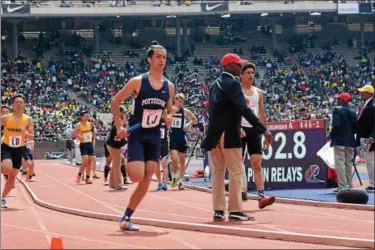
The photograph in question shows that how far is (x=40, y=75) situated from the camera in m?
55.0

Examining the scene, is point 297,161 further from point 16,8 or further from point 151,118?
point 16,8

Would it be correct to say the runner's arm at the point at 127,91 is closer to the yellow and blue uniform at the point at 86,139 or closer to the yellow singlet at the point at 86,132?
the yellow and blue uniform at the point at 86,139

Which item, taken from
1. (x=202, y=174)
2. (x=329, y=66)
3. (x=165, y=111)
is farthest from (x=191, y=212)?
(x=329, y=66)

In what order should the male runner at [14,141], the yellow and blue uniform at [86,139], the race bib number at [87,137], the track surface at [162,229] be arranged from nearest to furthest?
the track surface at [162,229] < the male runner at [14,141] < the yellow and blue uniform at [86,139] < the race bib number at [87,137]

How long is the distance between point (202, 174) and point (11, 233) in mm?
12031

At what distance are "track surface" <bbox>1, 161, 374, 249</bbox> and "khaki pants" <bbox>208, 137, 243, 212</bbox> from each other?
10.6 inches

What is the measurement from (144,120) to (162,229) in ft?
3.71

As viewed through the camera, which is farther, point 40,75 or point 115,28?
point 115,28

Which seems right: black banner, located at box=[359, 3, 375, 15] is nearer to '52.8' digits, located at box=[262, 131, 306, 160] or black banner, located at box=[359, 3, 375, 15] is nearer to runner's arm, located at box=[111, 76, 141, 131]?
'52.8' digits, located at box=[262, 131, 306, 160]

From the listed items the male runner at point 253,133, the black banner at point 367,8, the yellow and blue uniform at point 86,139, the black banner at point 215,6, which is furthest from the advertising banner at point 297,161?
the black banner at point 367,8

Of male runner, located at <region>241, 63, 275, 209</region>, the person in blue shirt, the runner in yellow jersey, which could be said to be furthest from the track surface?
the runner in yellow jersey

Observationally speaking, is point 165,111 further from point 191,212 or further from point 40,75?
point 40,75

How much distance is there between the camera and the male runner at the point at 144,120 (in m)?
9.18

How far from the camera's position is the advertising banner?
620 inches
